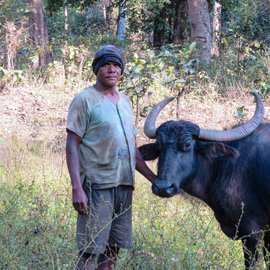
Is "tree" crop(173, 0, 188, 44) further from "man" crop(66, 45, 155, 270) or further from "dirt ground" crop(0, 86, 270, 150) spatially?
"man" crop(66, 45, 155, 270)

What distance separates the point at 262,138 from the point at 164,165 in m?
0.86

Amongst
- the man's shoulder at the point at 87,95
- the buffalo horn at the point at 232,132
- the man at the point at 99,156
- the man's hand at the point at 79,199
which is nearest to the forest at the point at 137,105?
the man at the point at 99,156

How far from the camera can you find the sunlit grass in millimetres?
3949

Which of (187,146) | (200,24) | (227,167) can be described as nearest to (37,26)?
(200,24)

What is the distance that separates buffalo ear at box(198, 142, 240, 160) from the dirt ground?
4.30 m

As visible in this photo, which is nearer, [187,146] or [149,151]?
[187,146]

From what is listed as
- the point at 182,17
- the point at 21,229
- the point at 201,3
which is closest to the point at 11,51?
the point at 201,3

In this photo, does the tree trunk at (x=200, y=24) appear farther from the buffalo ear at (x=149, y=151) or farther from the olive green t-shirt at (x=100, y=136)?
the olive green t-shirt at (x=100, y=136)

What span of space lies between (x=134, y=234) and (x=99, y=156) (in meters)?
1.36

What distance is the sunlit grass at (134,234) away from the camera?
3.95 meters

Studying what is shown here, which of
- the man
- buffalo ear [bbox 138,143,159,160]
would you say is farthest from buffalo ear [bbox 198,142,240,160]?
the man

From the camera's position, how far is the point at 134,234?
4.93m

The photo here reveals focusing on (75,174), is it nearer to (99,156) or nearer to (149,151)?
(99,156)

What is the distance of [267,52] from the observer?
1205 cm
